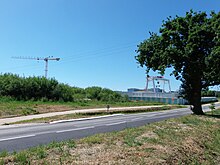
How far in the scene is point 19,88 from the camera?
32.7 meters

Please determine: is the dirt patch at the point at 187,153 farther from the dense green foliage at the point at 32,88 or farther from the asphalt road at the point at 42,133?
the dense green foliage at the point at 32,88

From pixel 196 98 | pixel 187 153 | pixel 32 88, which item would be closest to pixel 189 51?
pixel 196 98

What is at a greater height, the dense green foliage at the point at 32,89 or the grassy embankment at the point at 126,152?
the dense green foliage at the point at 32,89

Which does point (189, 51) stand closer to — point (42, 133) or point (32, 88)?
point (42, 133)

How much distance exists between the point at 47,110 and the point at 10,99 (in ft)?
28.4

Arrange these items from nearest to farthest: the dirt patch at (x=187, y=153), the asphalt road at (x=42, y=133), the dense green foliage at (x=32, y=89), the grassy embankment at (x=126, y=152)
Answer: the grassy embankment at (x=126, y=152) < the dirt patch at (x=187, y=153) < the asphalt road at (x=42, y=133) < the dense green foliage at (x=32, y=89)

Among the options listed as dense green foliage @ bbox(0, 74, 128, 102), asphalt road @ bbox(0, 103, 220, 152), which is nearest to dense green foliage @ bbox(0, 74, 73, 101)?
dense green foliage @ bbox(0, 74, 128, 102)

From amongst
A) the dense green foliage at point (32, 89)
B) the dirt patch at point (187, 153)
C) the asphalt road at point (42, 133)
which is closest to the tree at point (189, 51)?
the asphalt road at point (42, 133)

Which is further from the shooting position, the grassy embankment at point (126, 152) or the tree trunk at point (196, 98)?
the tree trunk at point (196, 98)

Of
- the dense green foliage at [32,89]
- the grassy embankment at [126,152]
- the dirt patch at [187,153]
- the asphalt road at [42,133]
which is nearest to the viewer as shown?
the grassy embankment at [126,152]

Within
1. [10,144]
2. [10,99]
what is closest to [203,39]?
[10,144]

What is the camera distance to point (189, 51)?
57.3 ft

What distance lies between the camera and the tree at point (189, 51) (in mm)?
17578

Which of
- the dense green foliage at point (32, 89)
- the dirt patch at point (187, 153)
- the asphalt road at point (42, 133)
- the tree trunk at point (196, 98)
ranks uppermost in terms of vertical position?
the dense green foliage at point (32, 89)
